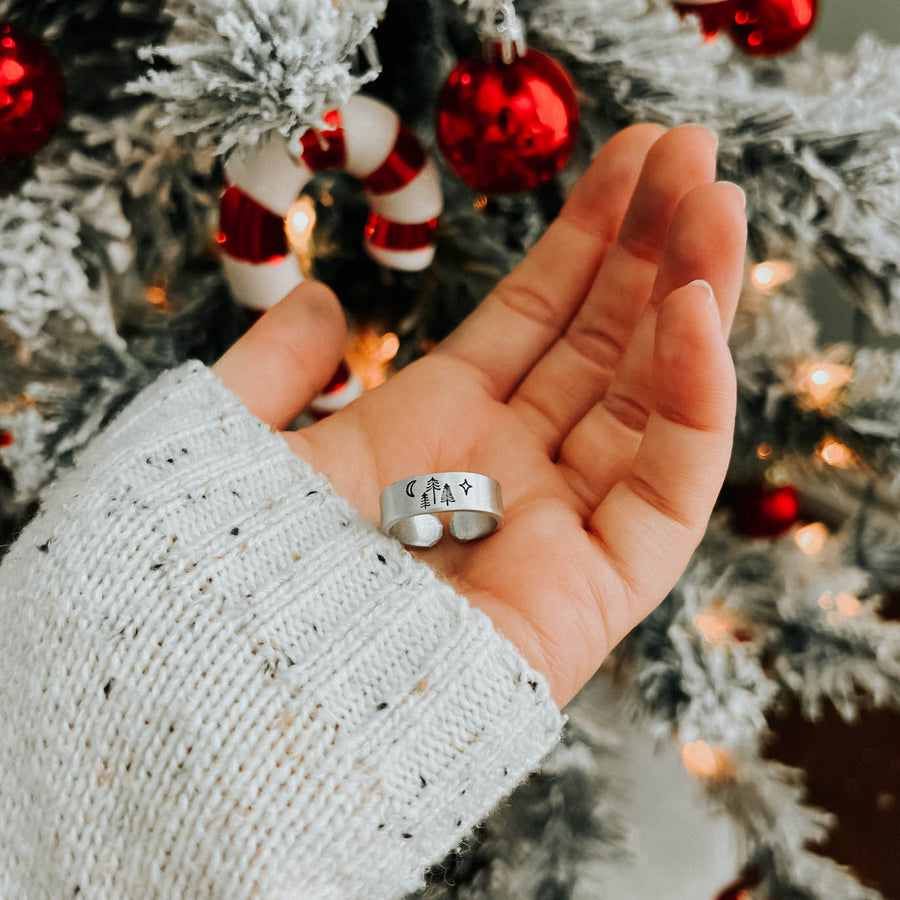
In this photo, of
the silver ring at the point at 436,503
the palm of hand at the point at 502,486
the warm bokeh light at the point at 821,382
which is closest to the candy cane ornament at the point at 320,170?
the palm of hand at the point at 502,486

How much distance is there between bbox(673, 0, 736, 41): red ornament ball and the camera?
59cm

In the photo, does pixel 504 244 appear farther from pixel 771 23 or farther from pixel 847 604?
pixel 847 604

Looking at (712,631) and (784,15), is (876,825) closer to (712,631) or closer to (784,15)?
(712,631)

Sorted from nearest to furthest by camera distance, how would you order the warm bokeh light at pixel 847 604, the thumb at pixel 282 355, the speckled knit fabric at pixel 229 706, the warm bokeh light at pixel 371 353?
the speckled knit fabric at pixel 229 706, the thumb at pixel 282 355, the warm bokeh light at pixel 847 604, the warm bokeh light at pixel 371 353

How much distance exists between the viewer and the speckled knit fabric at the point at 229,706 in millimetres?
422

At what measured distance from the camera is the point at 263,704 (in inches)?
17.5

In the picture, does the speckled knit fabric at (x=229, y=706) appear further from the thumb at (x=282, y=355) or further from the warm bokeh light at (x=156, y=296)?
the warm bokeh light at (x=156, y=296)

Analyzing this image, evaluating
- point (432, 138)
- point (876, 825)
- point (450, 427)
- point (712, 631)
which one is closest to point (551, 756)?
point (712, 631)

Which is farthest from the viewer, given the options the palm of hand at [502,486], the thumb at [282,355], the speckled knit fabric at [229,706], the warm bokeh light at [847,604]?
the warm bokeh light at [847,604]

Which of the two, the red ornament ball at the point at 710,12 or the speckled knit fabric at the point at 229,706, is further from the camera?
the red ornament ball at the point at 710,12

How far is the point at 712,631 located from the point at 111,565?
57 centimetres

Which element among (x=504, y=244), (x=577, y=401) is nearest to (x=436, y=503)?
(x=577, y=401)

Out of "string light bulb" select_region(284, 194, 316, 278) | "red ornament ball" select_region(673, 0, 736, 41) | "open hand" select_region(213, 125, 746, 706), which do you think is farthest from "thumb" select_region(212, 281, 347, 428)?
"red ornament ball" select_region(673, 0, 736, 41)

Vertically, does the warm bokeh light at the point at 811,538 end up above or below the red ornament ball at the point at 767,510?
below
